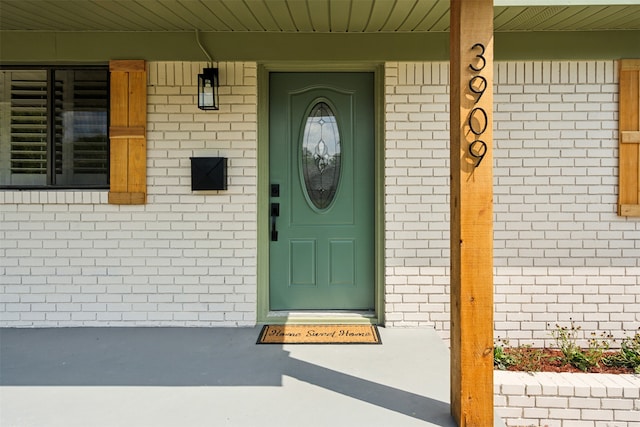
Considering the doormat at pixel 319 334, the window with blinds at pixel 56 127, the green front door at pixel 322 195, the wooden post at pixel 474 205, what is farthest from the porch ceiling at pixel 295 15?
the doormat at pixel 319 334

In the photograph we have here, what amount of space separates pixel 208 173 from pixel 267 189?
50 cm

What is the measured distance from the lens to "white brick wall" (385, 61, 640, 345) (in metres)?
3.73

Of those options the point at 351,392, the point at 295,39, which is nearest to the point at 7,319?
the point at 351,392

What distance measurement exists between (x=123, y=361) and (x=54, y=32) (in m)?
2.61

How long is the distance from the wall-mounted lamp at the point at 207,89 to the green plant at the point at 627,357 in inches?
141

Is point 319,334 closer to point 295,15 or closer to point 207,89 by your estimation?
point 207,89

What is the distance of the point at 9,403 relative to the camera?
2.51 meters

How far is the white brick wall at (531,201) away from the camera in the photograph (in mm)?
3727

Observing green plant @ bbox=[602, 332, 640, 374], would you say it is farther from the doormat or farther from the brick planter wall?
the doormat

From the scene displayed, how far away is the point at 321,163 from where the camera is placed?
3.90 meters

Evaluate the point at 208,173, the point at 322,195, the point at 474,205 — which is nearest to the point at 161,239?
the point at 208,173

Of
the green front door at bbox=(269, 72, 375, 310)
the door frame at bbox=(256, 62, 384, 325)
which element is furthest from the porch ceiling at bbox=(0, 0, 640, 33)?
the green front door at bbox=(269, 72, 375, 310)

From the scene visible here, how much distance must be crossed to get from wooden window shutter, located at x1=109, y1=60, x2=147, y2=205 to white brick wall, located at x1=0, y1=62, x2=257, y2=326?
0.08m

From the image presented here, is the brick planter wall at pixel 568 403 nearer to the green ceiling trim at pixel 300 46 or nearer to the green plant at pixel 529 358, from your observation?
the green plant at pixel 529 358
